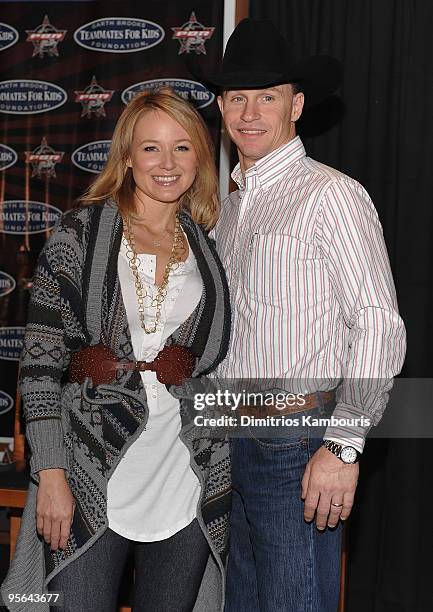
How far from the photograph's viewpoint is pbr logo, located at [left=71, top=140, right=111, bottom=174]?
10.9 feet

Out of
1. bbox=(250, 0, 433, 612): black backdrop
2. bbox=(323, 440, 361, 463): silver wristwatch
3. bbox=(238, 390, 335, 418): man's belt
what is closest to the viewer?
bbox=(323, 440, 361, 463): silver wristwatch

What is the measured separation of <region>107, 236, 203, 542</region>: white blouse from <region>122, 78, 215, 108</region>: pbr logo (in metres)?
1.44

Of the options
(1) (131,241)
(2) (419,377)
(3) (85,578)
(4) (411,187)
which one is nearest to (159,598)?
(3) (85,578)

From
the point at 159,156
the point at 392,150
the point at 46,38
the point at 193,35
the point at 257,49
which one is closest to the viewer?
the point at 159,156

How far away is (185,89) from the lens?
326 cm

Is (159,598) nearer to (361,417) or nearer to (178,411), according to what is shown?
(178,411)

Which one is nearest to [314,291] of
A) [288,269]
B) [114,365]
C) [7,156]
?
[288,269]

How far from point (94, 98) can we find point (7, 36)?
17.2 inches

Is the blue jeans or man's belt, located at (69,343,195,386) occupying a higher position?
man's belt, located at (69,343,195,386)

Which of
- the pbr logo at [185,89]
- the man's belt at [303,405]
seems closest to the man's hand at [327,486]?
the man's belt at [303,405]

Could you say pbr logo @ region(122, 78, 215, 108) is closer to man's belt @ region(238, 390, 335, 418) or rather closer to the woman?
the woman

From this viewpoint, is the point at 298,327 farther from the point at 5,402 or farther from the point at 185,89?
the point at 5,402

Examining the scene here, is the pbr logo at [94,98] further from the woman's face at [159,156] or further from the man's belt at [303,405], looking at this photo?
the man's belt at [303,405]

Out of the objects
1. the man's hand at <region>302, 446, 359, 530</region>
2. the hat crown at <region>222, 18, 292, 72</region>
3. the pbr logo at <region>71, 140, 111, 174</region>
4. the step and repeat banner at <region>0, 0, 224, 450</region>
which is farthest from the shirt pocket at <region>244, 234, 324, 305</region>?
the pbr logo at <region>71, 140, 111, 174</region>
